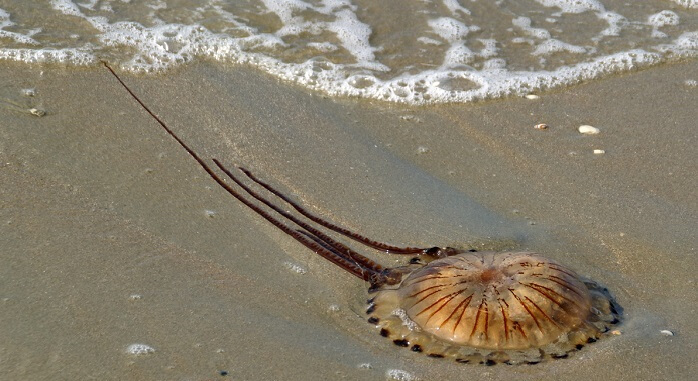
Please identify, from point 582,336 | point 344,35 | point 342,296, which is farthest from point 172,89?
point 582,336

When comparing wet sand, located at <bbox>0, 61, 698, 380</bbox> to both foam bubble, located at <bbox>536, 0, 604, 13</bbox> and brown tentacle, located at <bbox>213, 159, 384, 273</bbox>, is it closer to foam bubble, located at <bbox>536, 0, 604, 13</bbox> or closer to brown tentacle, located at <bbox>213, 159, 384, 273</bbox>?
brown tentacle, located at <bbox>213, 159, 384, 273</bbox>

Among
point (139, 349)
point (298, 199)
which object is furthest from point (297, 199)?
point (139, 349)

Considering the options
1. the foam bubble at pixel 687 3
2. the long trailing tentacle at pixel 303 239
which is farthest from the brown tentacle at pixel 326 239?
the foam bubble at pixel 687 3

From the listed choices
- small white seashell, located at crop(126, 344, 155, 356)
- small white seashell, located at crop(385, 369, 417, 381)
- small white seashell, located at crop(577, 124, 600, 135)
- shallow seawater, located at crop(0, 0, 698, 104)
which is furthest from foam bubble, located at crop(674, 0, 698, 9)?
small white seashell, located at crop(126, 344, 155, 356)

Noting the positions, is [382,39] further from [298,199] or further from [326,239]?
[326,239]

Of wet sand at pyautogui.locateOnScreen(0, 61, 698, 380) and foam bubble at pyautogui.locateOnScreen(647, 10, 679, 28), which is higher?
foam bubble at pyautogui.locateOnScreen(647, 10, 679, 28)
